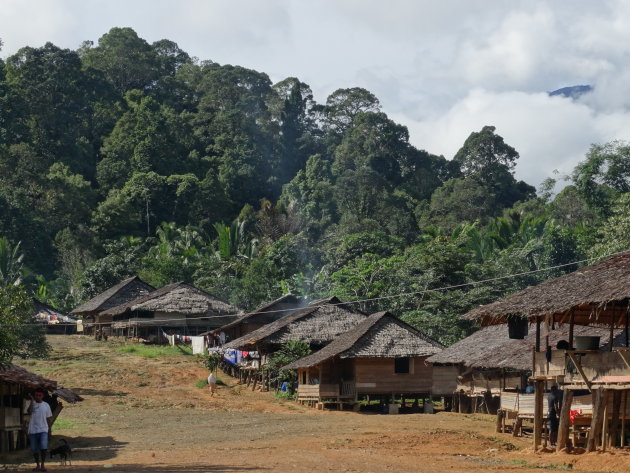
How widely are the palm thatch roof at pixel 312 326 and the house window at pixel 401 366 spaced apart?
5.46 meters

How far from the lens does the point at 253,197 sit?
8819 cm

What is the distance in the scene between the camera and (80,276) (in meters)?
71.9

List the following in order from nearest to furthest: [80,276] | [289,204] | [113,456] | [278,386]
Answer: [113,456] → [278,386] → [80,276] → [289,204]

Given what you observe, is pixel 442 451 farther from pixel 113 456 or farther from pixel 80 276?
pixel 80 276

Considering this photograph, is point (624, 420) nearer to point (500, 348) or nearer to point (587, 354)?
point (587, 354)

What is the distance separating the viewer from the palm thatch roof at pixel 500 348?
2998cm

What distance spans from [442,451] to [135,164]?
6632 cm

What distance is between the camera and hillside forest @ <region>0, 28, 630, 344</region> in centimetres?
5762

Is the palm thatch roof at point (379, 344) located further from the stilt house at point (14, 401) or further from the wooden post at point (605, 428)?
the wooden post at point (605, 428)

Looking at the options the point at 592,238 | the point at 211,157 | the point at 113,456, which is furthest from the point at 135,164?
the point at 113,456

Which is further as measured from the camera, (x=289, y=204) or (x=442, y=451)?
(x=289, y=204)

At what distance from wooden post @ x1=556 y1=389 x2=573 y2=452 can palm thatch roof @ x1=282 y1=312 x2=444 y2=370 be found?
15952mm

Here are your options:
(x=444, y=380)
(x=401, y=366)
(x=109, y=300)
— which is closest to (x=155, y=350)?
(x=109, y=300)

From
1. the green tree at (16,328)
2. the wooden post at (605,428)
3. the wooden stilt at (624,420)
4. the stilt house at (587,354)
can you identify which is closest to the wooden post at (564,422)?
the stilt house at (587,354)
